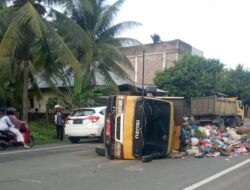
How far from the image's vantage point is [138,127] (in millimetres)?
12258

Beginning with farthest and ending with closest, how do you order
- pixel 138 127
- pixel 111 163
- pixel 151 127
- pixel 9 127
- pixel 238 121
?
1. pixel 238 121
2. pixel 9 127
3. pixel 151 127
4. pixel 138 127
5. pixel 111 163

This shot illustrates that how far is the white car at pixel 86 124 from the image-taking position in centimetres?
1836

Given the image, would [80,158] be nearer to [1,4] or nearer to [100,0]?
[1,4]

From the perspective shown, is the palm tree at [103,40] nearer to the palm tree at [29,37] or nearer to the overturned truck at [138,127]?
the palm tree at [29,37]

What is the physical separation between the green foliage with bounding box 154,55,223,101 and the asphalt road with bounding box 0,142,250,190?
32933mm

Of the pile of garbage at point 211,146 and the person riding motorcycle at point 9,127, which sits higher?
the person riding motorcycle at point 9,127

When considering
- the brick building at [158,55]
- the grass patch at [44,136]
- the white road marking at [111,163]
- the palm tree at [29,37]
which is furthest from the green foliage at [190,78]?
the white road marking at [111,163]

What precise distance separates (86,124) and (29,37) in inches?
217

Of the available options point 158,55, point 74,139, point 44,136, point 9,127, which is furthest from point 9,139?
point 158,55

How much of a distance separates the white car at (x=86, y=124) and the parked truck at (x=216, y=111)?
1225 cm

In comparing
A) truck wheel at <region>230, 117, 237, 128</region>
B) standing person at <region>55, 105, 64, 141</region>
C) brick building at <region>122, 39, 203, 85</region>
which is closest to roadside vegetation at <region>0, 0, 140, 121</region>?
standing person at <region>55, 105, 64, 141</region>

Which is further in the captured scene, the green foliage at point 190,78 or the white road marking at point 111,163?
the green foliage at point 190,78

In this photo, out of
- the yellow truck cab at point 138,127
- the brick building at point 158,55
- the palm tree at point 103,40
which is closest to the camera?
the yellow truck cab at point 138,127

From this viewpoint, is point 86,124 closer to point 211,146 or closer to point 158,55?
point 211,146
